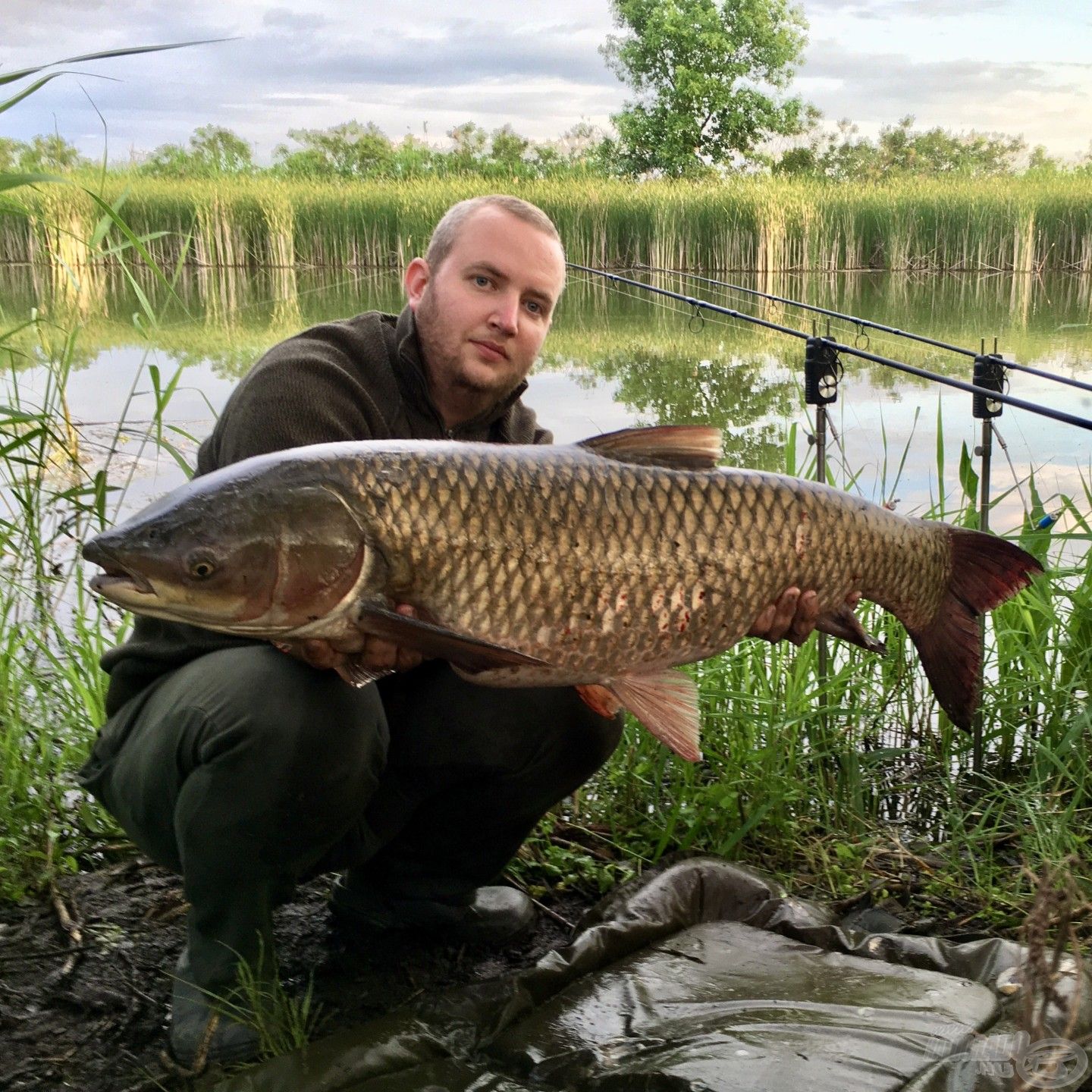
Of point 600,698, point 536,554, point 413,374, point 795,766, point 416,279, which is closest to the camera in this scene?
point 536,554

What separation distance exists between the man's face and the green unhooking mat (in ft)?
2.94

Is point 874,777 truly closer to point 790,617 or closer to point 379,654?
point 790,617

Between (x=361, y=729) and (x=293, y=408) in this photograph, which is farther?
(x=293, y=408)

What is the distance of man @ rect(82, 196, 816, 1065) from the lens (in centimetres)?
162

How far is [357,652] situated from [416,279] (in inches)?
33.7

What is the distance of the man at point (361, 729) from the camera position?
63.8 inches

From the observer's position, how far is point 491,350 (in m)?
2.05

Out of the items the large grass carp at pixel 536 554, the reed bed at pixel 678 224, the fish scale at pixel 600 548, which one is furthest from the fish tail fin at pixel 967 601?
the reed bed at pixel 678 224

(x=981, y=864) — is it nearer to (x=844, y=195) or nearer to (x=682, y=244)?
(x=682, y=244)

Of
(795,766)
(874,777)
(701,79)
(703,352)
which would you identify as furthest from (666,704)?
(701,79)

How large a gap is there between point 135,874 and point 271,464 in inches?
43.0

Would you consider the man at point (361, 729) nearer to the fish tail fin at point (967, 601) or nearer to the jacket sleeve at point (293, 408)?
the jacket sleeve at point (293, 408)

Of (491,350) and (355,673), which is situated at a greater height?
(491,350)

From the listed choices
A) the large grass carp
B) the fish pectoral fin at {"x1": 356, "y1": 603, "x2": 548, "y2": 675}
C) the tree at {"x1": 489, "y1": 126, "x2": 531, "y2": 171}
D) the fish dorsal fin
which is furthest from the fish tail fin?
the tree at {"x1": 489, "y1": 126, "x2": 531, "y2": 171}
